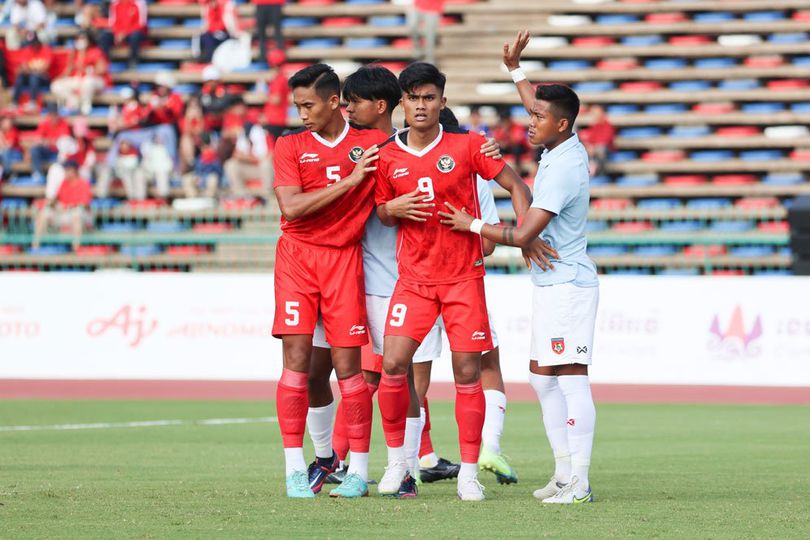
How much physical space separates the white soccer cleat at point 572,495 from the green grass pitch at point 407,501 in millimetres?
101

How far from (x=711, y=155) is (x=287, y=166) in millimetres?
18164

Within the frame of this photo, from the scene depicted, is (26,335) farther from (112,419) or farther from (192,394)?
(112,419)

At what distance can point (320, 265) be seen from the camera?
26.0ft

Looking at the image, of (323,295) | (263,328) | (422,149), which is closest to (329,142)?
(422,149)

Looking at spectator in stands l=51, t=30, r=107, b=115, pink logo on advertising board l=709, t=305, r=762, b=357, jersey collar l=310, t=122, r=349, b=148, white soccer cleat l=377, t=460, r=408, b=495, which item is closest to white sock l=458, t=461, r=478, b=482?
white soccer cleat l=377, t=460, r=408, b=495

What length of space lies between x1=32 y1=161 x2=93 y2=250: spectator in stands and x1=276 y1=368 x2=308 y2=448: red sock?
13.1 meters

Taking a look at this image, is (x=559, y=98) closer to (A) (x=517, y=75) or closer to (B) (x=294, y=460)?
(A) (x=517, y=75)

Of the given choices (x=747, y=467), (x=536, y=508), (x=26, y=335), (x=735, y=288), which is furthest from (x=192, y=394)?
(x=536, y=508)

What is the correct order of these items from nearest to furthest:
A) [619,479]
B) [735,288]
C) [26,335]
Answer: [619,479]
[735,288]
[26,335]

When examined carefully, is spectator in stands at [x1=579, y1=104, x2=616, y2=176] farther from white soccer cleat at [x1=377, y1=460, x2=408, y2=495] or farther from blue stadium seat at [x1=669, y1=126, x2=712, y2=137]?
white soccer cleat at [x1=377, y1=460, x2=408, y2=495]

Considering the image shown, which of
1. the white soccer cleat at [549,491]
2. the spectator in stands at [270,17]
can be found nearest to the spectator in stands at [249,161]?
the spectator in stands at [270,17]

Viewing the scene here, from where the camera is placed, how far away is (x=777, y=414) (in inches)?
583

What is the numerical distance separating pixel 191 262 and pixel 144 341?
8.07 ft

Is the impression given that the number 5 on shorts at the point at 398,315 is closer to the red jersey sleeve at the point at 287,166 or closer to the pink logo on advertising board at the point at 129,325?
the red jersey sleeve at the point at 287,166
